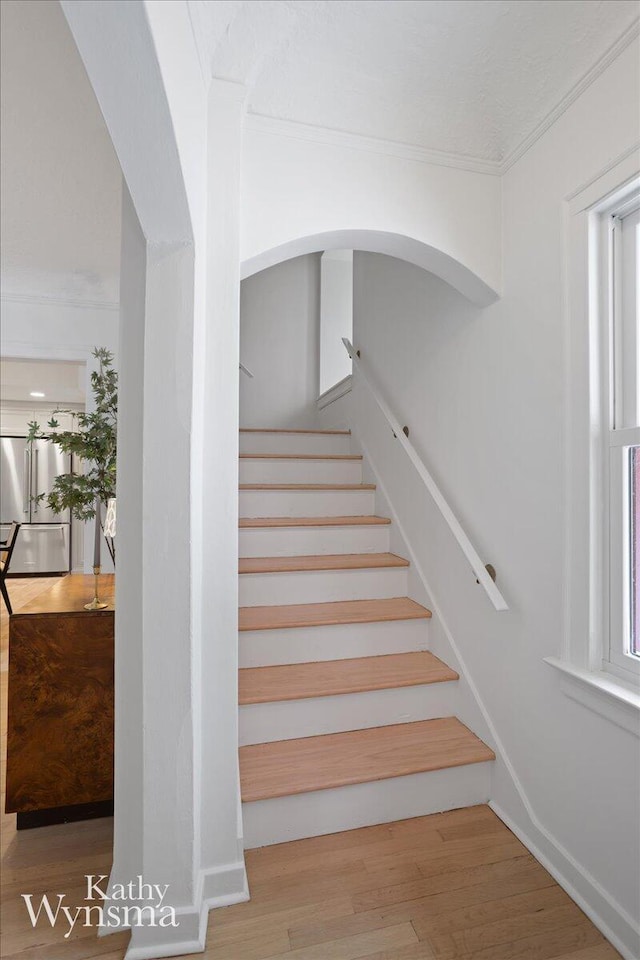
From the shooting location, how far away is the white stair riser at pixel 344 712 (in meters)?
1.83

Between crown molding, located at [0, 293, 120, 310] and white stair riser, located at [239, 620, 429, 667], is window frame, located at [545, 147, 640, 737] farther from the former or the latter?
crown molding, located at [0, 293, 120, 310]

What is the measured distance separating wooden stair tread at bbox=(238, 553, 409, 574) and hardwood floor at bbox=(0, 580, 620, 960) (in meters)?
1.03

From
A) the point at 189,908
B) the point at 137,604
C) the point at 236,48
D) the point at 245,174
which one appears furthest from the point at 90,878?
the point at 236,48

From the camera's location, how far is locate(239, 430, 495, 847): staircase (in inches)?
66.2

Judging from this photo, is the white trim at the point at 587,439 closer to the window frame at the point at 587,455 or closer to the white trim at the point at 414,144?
the window frame at the point at 587,455

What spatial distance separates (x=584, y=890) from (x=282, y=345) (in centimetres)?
418

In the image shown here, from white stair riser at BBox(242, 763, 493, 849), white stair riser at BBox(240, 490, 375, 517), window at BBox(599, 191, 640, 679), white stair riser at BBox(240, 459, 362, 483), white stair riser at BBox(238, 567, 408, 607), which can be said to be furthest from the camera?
white stair riser at BBox(240, 459, 362, 483)

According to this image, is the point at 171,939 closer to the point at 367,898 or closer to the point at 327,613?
the point at 367,898

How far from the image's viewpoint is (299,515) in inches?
114

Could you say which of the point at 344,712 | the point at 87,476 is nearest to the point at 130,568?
the point at 87,476

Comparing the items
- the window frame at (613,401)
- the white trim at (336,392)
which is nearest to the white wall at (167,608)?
the window frame at (613,401)

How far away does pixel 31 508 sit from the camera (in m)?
6.96

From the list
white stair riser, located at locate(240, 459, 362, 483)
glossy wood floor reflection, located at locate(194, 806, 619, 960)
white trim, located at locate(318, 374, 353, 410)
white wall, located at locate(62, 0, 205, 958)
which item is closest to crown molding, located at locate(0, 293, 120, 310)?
white stair riser, located at locate(240, 459, 362, 483)

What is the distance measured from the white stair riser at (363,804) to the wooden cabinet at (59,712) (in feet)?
1.97
